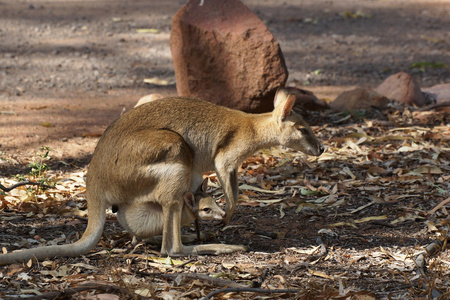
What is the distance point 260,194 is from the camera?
4887 mm

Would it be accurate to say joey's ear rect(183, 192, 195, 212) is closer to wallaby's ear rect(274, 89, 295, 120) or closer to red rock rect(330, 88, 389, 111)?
wallaby's ear rect(274, 89, 295, 120)

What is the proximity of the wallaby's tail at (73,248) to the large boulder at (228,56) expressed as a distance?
2.93 metres

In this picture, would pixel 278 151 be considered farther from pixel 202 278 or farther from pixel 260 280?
pixel 202 278

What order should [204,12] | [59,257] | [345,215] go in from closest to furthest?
1. [59,257]
2. [345,215]
3. [204,12]

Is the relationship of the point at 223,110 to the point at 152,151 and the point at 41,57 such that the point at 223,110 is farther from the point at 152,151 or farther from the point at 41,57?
the point at 41,57

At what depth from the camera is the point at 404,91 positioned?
709 cm

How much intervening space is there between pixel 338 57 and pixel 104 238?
253 inches

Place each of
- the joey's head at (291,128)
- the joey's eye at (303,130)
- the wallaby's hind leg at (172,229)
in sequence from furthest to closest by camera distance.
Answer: the joey's eye at (303,130), the joey's head at (291,128), the wallaby's hind leg at (172,229)

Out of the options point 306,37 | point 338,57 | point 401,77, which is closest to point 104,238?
point 401,77

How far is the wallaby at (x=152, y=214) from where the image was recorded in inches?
143

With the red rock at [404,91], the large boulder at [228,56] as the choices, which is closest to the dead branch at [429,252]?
the large boulder at [228,56]

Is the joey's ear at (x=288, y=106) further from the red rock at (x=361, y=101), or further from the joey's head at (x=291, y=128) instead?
the red rock at (x=361, y=101)

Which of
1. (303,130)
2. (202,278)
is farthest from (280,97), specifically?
(202,278)

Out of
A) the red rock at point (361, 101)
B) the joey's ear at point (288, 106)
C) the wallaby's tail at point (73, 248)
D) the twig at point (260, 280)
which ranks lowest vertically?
the twig at point (260, 280)
